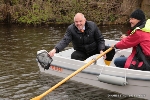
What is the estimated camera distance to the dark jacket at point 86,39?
7254mm

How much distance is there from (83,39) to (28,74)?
2.02 meters

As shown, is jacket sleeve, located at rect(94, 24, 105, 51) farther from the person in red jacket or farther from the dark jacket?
the person in red jacket

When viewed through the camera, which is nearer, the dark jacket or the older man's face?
the older man's face

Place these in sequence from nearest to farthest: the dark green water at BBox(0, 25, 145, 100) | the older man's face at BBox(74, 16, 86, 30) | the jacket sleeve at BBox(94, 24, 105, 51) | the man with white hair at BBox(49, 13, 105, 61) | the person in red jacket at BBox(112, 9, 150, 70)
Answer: the person in red jacket at BBox(112, 9, 150, 70)
the dark green water at BBox(0, 25, 145, 100)
the older man's face at BBox(74, 16, 86, 30)
the man with white hair at BBox(49, 13, 105, 61)
the jacket sleeve at BBox(94, 24, 105, 51)

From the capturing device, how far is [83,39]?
7.28 m

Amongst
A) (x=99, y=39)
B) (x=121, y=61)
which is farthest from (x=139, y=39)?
(x=99, y=39)

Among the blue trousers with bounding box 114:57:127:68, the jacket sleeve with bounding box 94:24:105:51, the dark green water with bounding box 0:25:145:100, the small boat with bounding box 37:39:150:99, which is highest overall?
the jacket sleeve with bounding box 94:24:105:51

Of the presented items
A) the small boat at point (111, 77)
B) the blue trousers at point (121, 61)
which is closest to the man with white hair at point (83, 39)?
the small boat at point (111, 77)

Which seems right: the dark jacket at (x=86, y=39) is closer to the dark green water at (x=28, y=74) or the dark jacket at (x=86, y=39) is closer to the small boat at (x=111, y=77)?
the small boat at (x=111, y=77)

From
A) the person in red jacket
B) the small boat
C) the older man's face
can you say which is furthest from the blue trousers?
the older man's face

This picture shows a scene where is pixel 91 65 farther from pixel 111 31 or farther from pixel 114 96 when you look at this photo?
pixel 111 31

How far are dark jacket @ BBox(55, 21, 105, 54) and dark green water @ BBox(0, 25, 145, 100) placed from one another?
0.96 meters

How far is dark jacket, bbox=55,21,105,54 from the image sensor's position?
7.25m

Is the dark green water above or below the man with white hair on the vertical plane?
below
